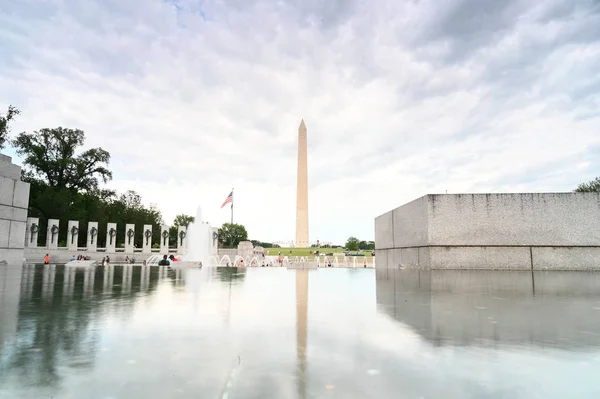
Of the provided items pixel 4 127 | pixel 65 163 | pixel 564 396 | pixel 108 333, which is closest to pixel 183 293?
pixel 108 333

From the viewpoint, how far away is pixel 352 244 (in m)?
114

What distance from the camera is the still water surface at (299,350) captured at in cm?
242

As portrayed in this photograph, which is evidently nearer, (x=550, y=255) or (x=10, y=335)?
(x=10, y=335)

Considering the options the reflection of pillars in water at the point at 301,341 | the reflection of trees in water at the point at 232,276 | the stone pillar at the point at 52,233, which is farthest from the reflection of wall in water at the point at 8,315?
the stone pillar at the point at 52,233

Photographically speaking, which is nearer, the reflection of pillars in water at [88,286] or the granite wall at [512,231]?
the reflection of pillars in water at [88,286]

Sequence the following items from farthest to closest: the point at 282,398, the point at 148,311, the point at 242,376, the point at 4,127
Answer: the point at 4,127, the point at 148,311, the point at 242,376, the point at 282,398

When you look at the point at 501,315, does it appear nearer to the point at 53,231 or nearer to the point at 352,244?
the point at 53,231

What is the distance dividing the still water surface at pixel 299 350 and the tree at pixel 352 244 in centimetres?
10815

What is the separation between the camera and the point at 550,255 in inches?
574

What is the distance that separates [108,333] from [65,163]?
56.4 m

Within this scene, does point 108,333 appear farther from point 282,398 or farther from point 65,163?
point 65,163

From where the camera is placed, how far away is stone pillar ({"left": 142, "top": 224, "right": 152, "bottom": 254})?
39.6 metres

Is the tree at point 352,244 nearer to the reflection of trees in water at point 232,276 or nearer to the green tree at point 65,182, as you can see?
the green tree at point 65,182

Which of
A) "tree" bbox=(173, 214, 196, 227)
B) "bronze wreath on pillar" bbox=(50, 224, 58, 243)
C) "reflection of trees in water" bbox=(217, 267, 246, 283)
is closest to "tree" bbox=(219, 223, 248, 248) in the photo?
"tree" bbox=(173, 214, 196, 227)
